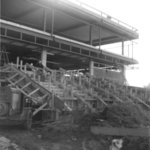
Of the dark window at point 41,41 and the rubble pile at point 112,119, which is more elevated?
the dark window at point 41,41

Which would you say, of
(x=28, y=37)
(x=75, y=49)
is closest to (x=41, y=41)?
(x=28, y=37)

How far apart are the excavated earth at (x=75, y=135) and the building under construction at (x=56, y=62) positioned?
782mm

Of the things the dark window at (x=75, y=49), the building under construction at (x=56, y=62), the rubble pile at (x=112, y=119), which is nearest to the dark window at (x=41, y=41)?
the building under construction at (x=56, y=62)

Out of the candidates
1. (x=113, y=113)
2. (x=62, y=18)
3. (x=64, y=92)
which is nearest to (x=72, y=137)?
(x=113, y=113)

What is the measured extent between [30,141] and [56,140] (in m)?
0.85

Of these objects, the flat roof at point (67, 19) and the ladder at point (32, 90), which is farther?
the flat roof at point (67, 19)

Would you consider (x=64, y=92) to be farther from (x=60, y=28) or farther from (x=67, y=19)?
(x=60, y=28)

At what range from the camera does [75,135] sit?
25.5 ft

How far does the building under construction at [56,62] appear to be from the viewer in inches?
394

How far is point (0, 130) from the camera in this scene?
8195 millimetres

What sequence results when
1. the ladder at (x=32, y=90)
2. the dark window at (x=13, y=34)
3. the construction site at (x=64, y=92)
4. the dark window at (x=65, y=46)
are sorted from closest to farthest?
the construction site at (x=64, y=92) → the ladder at (x=32, y=90) → the dark window at (x=13, y=34) → the dark window at (x=65, y=46)

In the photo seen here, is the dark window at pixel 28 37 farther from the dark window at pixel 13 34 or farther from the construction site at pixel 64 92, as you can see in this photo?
the dark window at pixel 13 34

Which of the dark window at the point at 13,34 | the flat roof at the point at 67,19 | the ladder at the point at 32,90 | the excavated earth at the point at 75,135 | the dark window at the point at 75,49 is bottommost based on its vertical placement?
the excavated earth at the point at 75,135

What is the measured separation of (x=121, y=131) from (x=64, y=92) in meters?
4.97
